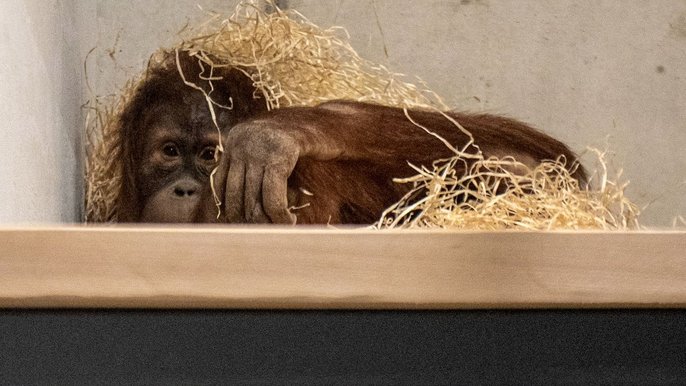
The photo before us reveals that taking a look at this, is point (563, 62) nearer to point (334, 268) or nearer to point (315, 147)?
point (315, 147)

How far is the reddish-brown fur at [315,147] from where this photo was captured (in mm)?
1035

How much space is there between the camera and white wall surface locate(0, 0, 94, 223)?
3.03ft

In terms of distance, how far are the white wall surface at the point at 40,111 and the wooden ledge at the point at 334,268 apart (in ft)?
0.93

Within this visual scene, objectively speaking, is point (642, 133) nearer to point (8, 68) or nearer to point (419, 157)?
point (419, 157)

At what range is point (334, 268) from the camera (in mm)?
646

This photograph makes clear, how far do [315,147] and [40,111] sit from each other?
14.3 inches

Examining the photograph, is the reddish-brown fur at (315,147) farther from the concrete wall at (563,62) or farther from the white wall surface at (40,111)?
the concrete wall at (563,62)

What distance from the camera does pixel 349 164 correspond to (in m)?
1.22

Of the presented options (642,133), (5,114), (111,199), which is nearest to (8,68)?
(5,114)

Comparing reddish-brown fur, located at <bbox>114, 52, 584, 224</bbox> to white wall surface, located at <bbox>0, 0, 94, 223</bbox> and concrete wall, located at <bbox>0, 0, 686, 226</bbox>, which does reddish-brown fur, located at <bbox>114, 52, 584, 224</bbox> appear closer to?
white wall surface, located at <bbox>0, 0, 94, 223</bbox>

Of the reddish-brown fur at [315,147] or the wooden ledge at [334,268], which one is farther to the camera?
the reddish-brown fur at [315,147]

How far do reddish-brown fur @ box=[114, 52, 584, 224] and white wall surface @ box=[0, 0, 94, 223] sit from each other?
0.13 meters

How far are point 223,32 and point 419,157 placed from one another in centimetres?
62

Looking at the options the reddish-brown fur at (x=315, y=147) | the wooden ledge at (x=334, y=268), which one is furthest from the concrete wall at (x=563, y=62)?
the wooden ledge at (x=334, y=268)
